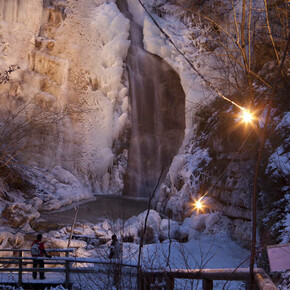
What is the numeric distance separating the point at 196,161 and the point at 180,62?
23.4ft

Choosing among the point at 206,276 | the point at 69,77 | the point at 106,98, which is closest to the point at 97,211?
the point at 106,98

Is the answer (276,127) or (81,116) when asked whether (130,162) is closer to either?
(81,116)

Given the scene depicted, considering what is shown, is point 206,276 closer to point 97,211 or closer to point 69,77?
point 97,211

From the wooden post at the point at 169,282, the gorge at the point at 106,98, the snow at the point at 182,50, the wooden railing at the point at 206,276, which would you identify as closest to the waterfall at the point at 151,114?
the gorge at the point at 106,98

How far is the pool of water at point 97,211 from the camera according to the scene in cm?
1337

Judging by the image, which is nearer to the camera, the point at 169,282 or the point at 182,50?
the point at 169,282

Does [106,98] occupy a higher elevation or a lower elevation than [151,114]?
higher

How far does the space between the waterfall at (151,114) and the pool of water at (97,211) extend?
2790 millimetres

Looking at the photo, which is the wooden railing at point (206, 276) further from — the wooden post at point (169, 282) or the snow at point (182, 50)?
the snow at point (182, 50)

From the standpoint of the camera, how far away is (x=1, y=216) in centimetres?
1243

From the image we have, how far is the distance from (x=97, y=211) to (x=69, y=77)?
783 centimetres

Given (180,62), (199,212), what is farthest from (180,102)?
(199,212)

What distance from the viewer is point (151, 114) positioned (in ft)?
67.2

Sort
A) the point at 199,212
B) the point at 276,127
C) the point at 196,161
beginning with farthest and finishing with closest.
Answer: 1. the point at 196,161
2. the point at 199,212
3. the point at 276,127
